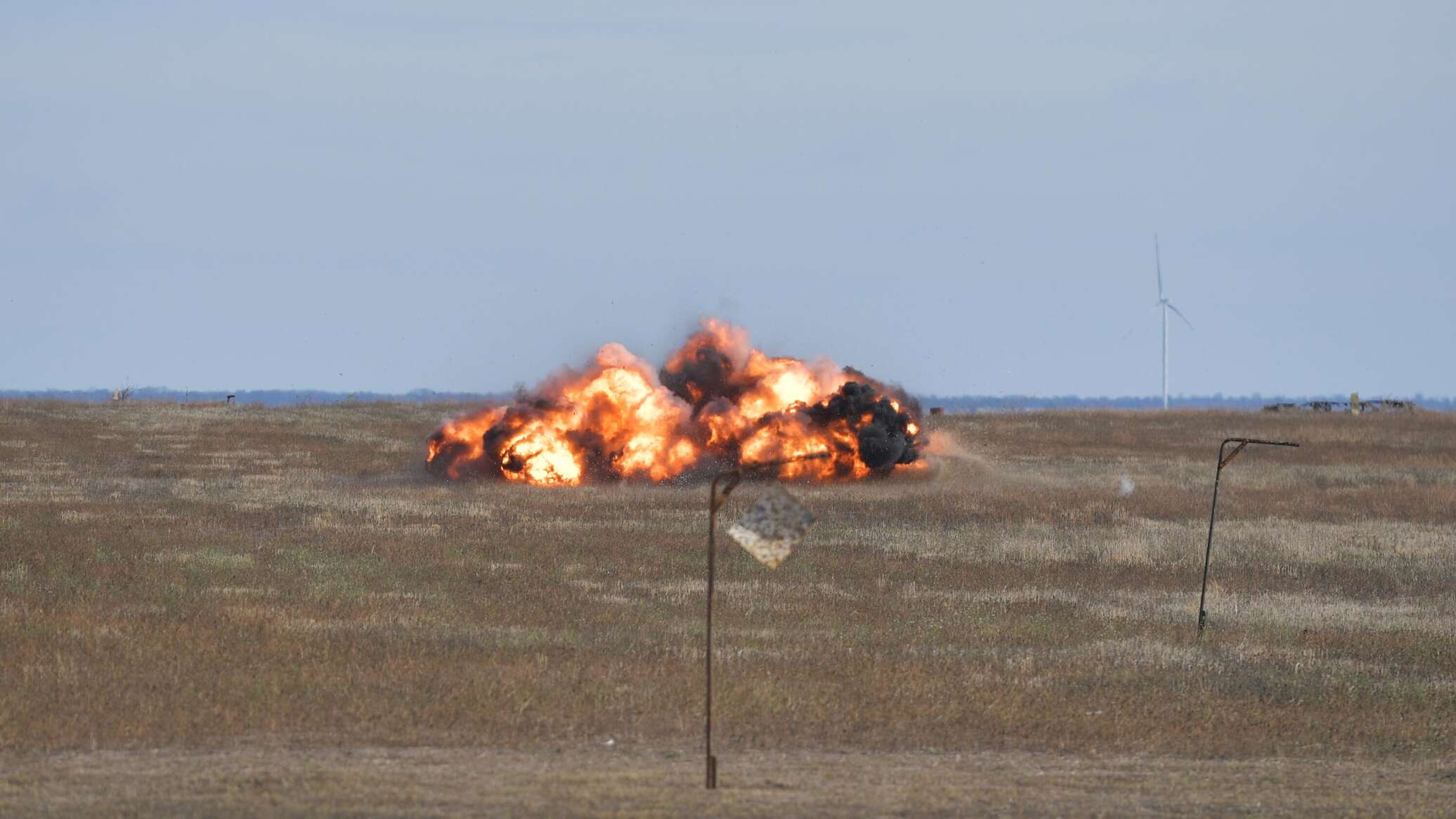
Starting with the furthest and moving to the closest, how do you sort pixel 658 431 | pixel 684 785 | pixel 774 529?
pixel 658 431, pixel 684 785, pixel 774 529

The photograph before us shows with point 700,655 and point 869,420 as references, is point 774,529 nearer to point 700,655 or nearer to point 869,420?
point 700,655

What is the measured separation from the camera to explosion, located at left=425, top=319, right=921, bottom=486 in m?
63.9

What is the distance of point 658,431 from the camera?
65.3 meters

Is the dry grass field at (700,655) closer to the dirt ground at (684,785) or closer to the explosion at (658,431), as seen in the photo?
the dirt ground at (684,785)

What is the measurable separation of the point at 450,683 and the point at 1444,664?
51.1ft

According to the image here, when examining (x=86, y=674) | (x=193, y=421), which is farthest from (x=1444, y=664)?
(x=193, y=421)

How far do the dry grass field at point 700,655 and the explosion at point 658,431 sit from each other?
276 inches

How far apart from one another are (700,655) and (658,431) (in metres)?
38.8

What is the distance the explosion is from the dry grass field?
23.0 ft

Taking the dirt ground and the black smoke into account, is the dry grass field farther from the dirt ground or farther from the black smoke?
the black smoke

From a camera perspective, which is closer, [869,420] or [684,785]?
[684,785]

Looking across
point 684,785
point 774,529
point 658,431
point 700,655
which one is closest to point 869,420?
point 658,431

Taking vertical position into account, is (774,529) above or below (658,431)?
below

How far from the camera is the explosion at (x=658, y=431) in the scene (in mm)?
63875
